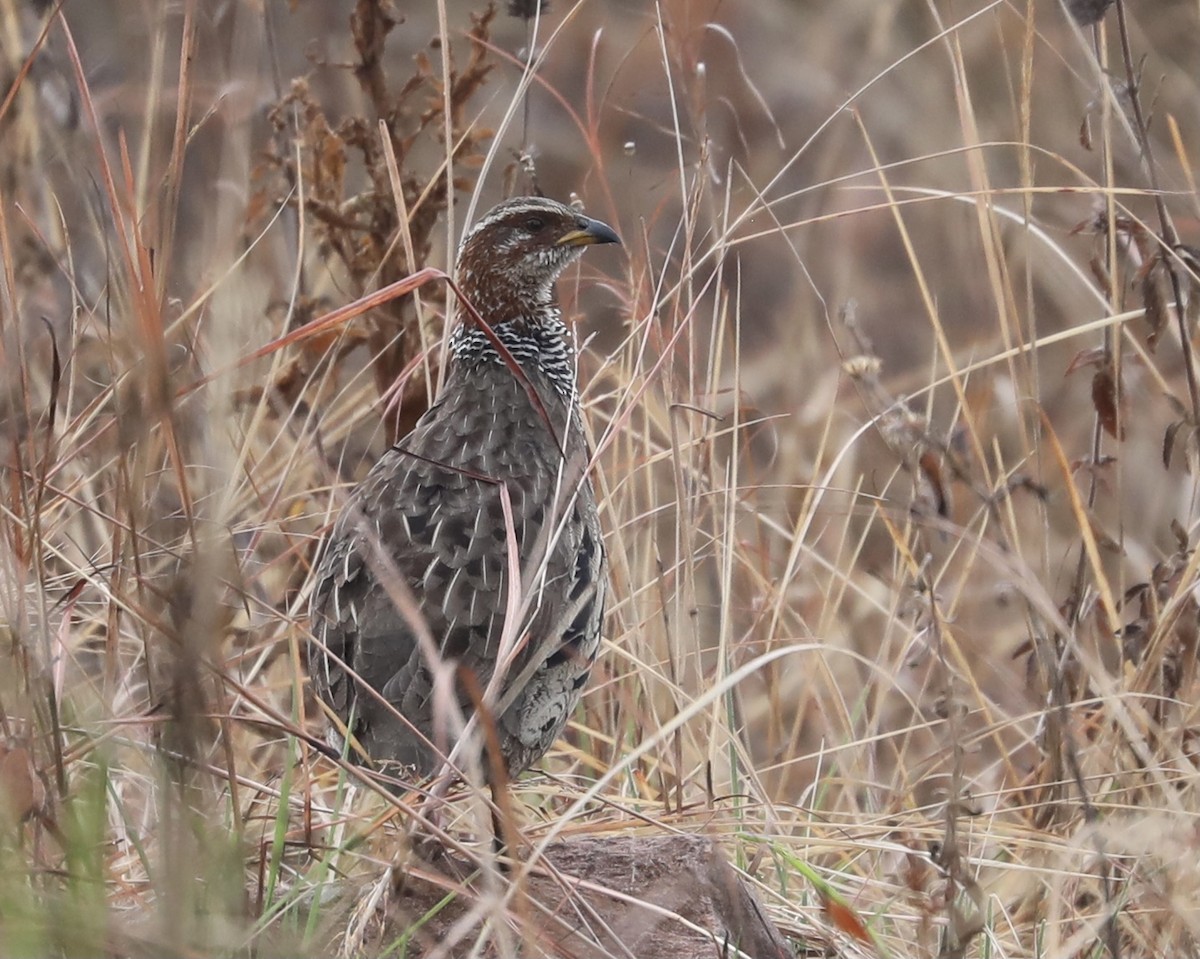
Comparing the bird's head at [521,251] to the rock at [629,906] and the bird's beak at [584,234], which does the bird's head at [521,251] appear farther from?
the rock at [629,906]

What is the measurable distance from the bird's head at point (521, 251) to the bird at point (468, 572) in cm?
1

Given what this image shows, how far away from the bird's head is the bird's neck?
0.02 metres

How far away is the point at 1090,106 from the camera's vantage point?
3.17 m

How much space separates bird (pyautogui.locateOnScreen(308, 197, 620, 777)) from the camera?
10.5ft

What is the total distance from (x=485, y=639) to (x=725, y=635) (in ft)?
1.59

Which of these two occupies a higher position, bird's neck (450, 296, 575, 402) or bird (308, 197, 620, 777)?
bird's neck (450, 296, 575, 402)

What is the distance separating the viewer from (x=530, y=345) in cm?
407

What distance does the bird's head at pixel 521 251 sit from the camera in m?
4.04

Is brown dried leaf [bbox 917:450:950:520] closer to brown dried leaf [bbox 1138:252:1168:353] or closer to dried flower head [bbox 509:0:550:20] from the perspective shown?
brown dried leaf [bbox 1138:252:1168:353]

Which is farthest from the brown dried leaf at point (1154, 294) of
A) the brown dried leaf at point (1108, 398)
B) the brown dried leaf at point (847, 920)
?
the brown dried leaf at point (847, 920)

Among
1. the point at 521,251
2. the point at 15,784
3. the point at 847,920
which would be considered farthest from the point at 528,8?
the point at 15,784

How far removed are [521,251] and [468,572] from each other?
107 cm

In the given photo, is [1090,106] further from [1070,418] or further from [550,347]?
[1070,418]

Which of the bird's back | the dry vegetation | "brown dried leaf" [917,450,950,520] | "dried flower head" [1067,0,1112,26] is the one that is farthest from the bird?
"dried flower head" [1067,0,1112,26]
